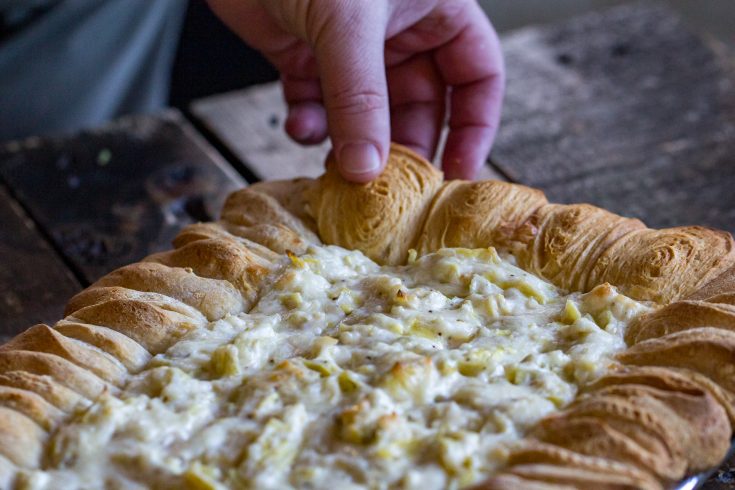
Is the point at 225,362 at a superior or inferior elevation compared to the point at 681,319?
superior

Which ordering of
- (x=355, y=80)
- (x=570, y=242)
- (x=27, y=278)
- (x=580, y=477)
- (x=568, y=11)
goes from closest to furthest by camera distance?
(x=580, y=477), (x=570, y=242), (x=355, y=80), (x=27, y=278), (x=568, y=11)

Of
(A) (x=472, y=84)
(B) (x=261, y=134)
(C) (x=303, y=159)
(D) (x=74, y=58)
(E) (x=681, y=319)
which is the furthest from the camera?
(D) (x=74, y=58)

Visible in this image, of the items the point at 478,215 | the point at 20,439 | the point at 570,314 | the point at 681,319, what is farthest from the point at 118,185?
the point at 681,319

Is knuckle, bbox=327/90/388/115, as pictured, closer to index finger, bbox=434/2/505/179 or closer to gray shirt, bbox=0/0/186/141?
index finger, bbox=434/2/505/179

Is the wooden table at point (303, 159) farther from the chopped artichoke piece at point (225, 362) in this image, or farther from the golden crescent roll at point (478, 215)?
the chopped artichoke piece at point (225, 362)

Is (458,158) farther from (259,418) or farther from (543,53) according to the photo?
(259,418)

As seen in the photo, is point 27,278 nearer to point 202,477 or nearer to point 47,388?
point 47,388

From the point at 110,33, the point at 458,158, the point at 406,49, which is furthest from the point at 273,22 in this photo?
the point at 110,33

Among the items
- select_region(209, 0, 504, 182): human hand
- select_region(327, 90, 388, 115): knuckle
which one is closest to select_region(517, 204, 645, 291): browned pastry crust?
select_region(327, 90, 388, 115): knuckle
